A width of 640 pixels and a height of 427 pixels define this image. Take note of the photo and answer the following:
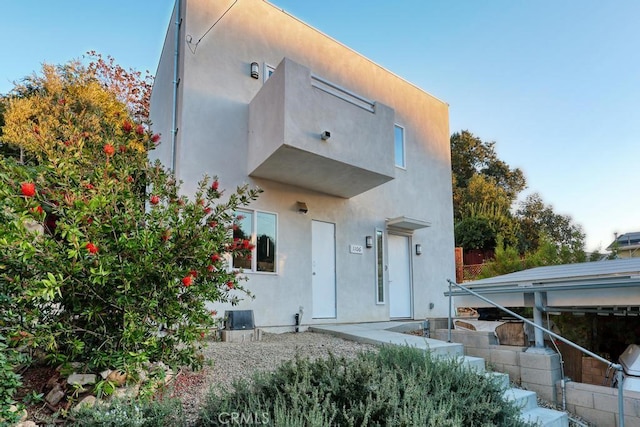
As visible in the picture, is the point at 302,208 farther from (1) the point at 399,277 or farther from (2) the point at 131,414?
(2) the point at 131,414

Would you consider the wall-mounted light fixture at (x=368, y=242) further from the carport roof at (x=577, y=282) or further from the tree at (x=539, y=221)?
the tree at (x=539, y=221)

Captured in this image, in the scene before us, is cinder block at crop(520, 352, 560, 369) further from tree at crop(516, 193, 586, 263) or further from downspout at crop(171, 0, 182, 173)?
tree at crop(516, 193, 586, 263)

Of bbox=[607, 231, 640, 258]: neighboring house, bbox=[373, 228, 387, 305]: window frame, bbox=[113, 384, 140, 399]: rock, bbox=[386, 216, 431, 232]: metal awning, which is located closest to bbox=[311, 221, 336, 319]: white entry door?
bbox=[373, 228, 387, 305]: window frame

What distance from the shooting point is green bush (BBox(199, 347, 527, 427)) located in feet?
7.56

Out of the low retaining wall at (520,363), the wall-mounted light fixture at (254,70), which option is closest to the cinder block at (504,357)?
the low retaining wall at (520,363)

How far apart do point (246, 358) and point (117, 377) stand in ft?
6.38

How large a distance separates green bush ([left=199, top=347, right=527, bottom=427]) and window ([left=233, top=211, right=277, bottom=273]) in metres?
4.39

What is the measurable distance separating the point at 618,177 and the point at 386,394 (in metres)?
14.8

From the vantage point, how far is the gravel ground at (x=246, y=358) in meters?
3.35

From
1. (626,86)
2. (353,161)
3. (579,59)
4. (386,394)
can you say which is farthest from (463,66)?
(386,394)

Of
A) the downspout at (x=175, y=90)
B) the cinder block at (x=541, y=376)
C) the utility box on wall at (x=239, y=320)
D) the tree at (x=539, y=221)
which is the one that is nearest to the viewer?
the cinder block at (x=541, y=376)

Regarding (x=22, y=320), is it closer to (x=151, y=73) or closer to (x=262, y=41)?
(x=262, y=41)

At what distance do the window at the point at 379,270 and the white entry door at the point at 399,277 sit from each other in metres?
0.40

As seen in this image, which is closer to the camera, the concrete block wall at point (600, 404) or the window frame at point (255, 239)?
the concrete block wall at point (600, 404)
